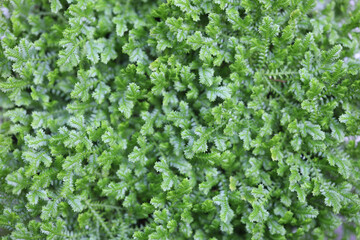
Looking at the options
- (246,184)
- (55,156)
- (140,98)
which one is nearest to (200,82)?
(140,98)

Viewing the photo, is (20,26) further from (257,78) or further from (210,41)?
(257,78)

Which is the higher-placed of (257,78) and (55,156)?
(257,78)

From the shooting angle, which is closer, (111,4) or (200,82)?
(200,82)

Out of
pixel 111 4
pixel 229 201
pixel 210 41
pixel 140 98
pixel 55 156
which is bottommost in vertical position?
pixel 229 201

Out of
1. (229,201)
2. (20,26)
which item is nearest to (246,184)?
(229,201)

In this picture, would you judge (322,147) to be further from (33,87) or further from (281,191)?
(33,87)

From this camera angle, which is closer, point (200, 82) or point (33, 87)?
point (200, 82)
